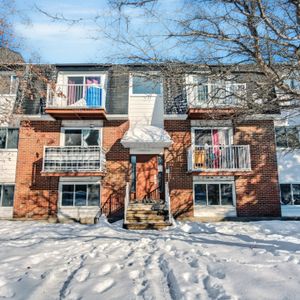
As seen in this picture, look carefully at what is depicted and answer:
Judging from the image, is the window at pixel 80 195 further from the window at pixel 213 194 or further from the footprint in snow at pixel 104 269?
the footprint in snow at pixel 104 269

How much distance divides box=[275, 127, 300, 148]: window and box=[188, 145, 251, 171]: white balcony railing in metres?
2.43

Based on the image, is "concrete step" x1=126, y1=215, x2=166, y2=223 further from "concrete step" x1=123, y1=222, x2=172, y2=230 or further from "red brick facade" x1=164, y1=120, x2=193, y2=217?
"red brick facade" x1=164, y1=120, x2=193, y2=217

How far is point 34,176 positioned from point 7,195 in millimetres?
1606

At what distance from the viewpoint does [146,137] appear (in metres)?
12.8

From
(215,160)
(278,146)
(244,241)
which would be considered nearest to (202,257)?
(244,241)

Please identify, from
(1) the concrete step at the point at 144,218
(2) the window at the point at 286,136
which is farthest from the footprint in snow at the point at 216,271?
(2) the window at the point at 286,136

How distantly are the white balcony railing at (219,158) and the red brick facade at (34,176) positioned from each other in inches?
261

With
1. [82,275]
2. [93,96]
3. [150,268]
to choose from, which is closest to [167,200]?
[93,96]

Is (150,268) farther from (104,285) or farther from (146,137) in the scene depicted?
(146,137)

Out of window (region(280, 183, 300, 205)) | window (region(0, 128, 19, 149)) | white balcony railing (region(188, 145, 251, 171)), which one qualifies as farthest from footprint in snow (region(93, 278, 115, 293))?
window (region(280, 183, 300, 205))

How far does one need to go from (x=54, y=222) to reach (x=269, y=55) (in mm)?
11248

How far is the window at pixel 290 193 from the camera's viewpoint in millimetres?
13672

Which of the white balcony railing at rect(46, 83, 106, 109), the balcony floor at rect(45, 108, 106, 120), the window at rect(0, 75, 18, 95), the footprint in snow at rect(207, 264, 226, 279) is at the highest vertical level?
the window at rect(0, 75, 18, 95)

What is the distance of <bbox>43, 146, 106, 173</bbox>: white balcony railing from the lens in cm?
1277
